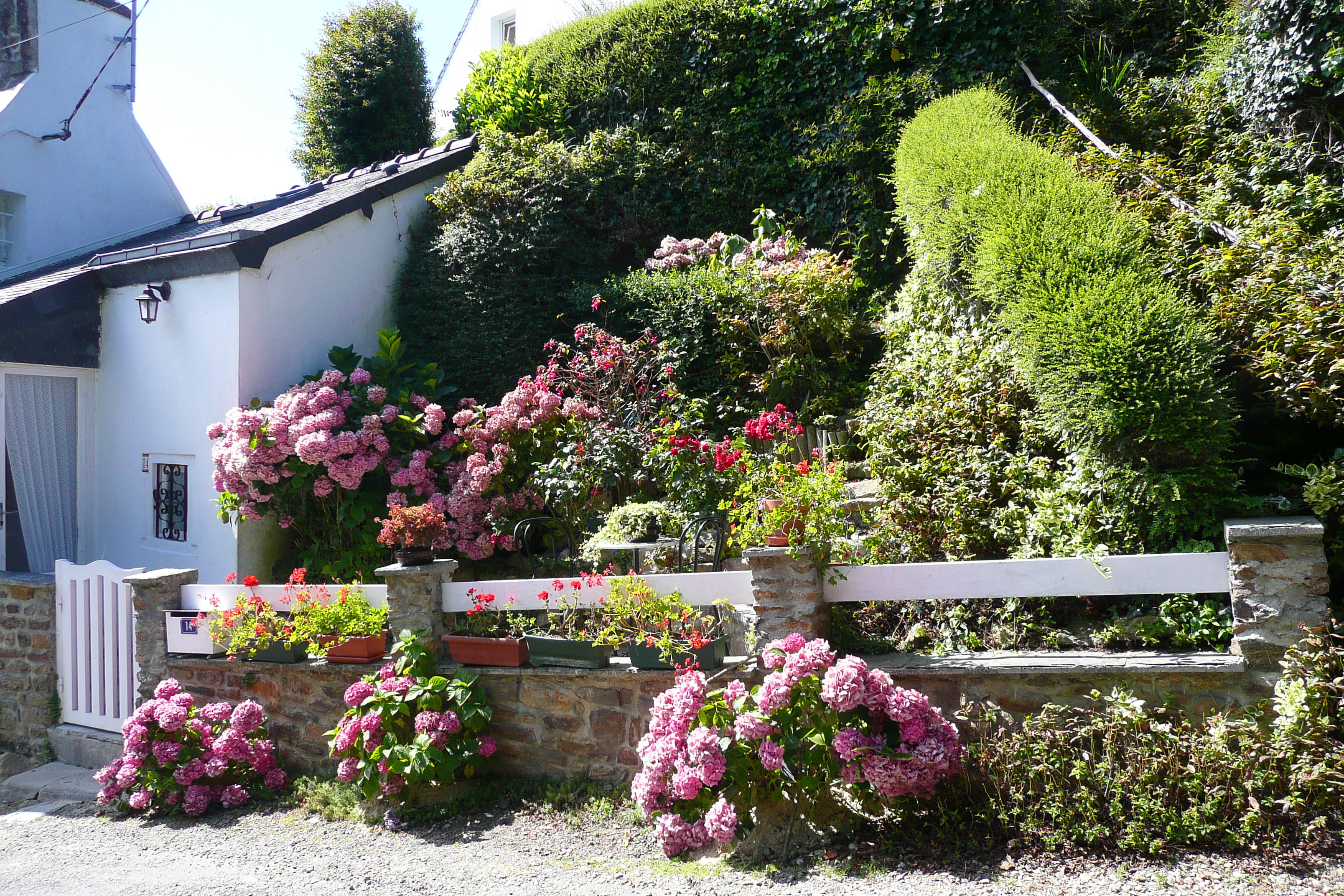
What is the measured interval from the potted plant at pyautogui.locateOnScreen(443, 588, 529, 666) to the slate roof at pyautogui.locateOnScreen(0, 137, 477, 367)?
13.9 feet

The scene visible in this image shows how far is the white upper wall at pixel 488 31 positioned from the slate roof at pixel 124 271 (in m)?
5.51

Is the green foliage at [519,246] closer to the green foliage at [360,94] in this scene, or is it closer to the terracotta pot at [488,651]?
the terracotta pot at [488,651]

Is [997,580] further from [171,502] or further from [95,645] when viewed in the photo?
[171,502]

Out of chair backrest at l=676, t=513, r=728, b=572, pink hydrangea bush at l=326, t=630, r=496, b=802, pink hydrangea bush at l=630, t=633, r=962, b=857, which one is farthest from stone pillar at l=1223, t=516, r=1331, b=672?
pink hydrangea bush at l=326, t=630, r=496, b=802

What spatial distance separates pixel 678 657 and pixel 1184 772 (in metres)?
2.18

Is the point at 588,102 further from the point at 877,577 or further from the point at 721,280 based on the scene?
the point at 877,577

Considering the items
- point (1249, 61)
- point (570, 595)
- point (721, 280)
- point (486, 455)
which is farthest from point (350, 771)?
point (1249, 61)

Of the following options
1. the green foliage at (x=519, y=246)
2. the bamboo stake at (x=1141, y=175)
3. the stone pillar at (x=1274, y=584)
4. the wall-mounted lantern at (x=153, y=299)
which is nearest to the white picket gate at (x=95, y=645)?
the wall-mounted lantern at (x=153, y=299)

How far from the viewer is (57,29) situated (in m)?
10.3

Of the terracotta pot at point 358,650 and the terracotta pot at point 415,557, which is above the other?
the terracotta pot at point 415,557

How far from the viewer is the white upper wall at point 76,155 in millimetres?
9703

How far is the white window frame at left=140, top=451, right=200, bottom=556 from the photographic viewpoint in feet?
24.7

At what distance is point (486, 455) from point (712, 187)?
4246mm

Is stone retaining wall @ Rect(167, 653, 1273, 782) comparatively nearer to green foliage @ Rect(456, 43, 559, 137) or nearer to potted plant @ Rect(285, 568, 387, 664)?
potted plant @ Rect(285, 568, 387, 664)
